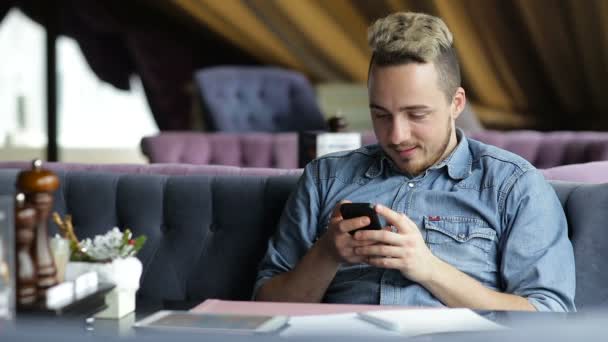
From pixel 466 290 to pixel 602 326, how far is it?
403 millimetres

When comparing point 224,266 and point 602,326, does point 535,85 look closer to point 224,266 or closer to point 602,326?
point 224,266

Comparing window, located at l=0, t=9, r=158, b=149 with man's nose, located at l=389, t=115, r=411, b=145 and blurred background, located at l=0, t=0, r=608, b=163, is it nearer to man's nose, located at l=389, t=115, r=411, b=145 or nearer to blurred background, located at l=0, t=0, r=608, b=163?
blurred background, located at l=0, t=0, r=608, b=163

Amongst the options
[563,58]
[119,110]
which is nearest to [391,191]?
[563,58]

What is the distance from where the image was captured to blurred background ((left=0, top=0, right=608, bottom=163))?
6.10 m

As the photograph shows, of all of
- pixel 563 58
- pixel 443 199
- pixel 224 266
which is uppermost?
pixel 563 58

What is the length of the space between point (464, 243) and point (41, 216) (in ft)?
2.58

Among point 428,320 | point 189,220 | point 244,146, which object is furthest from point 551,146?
point 428,320

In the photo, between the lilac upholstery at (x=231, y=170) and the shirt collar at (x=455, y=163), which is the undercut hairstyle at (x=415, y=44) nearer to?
the shirt collar at (x=455, y=163)

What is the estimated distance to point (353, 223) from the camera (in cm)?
152

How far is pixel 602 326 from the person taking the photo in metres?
1.17

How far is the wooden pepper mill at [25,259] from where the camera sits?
1.20 m

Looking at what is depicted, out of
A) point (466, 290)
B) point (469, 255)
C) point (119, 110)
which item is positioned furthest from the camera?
point (119, 110)

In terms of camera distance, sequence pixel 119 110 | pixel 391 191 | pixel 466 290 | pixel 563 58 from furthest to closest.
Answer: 1. pixel 119 110
2. pixel 563 58
3. pixel 391 191
4. pixel 466 290

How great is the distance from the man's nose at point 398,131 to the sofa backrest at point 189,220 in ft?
1.29
